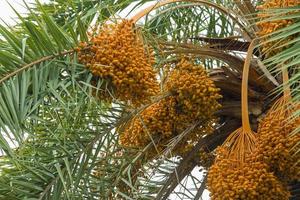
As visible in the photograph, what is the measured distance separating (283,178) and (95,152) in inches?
44.4

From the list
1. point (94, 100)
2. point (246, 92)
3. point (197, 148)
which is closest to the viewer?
point (94, 100)

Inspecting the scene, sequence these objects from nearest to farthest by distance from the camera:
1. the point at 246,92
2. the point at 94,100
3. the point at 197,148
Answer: the point at 94,100 → the point at 246,92 → the point at 197,148

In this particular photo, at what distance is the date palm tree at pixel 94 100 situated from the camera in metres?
4.39

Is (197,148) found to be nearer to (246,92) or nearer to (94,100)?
(246,92)

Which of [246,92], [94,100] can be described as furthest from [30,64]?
[246,92]

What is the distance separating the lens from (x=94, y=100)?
4.44 meters

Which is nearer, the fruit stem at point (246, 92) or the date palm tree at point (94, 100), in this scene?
the date palm tree at point (94, 100)

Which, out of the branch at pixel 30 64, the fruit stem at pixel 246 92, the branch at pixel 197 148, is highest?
the branch at pixel 30 64

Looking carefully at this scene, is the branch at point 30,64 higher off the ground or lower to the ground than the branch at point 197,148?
A: higher

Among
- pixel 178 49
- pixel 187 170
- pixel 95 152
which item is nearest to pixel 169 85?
pixel 178 49

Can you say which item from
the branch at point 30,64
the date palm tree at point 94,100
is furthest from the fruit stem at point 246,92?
the branch at point 30,64

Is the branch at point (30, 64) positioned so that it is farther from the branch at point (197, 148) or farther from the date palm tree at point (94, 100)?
the branch at point (197, 148)

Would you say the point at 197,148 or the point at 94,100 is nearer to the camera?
the point at 94,100

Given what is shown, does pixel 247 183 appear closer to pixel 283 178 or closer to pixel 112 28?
pixel 283 178
